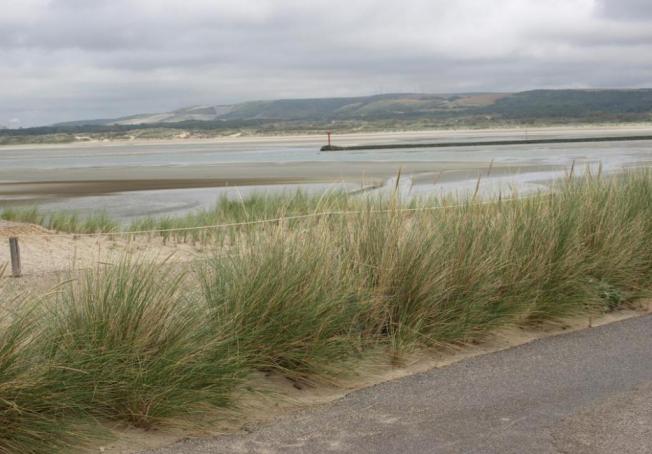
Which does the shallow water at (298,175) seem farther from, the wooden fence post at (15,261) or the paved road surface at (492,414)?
the paved road surface at (492,414)

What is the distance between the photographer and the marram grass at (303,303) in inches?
192

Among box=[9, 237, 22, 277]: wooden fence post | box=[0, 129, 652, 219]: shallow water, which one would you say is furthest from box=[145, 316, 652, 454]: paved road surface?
box=[0, 129, 652, 219]: shallow water

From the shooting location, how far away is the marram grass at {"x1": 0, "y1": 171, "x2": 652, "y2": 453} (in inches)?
192

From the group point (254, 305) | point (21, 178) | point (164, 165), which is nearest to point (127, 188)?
point (21, 178)

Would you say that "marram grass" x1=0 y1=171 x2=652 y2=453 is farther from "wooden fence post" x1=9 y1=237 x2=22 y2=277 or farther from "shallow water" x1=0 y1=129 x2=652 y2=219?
"shallow water" x1=0 y1=129 x2=652 y2=219

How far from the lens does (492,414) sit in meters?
5.18

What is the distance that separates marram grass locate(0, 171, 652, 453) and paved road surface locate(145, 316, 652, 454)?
0.49 m

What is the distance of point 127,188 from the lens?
30672 millimetres

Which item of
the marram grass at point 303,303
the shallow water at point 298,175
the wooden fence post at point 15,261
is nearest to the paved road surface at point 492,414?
the marram grass at point 303,303

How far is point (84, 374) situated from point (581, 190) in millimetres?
6058

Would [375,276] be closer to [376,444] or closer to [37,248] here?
[376,444]

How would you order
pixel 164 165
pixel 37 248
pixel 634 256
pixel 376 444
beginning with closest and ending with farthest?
pixel 376 444, pixel 634 256, pixel 37 248, pixel 164 165

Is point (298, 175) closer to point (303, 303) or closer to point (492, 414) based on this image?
point (303, 303)

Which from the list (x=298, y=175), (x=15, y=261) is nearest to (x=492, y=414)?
(x=15, y=261)
